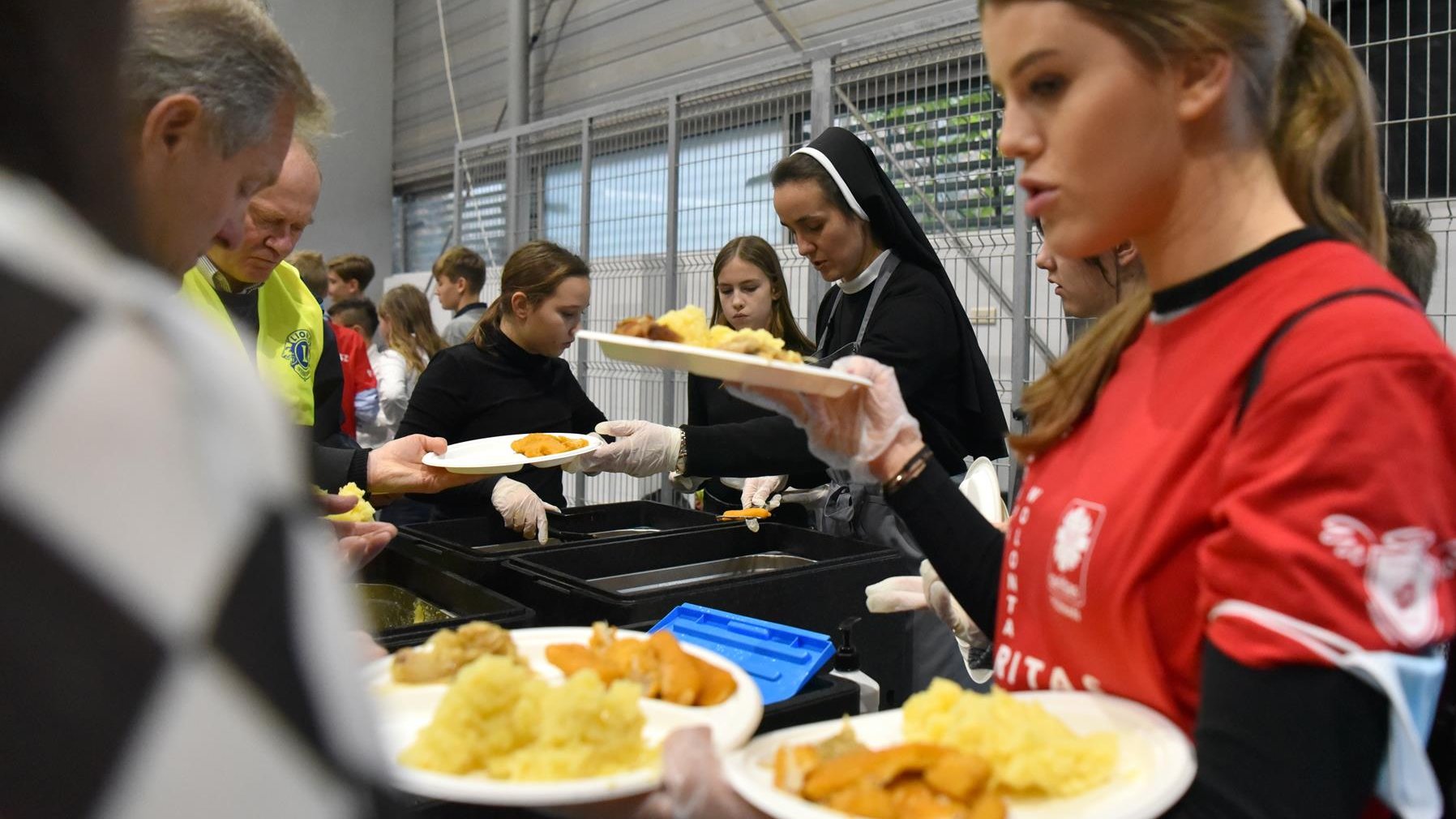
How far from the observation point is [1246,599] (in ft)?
2.76

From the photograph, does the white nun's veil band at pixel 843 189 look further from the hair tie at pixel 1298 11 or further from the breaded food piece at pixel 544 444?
the hair tie at pixel 1298 11

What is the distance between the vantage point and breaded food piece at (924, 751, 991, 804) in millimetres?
904

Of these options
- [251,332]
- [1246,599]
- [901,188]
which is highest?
[901,188]

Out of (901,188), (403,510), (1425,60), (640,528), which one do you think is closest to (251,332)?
(640,528)

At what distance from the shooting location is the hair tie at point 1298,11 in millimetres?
1096

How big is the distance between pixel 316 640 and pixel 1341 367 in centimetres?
83

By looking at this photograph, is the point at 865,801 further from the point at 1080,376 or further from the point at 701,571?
the point at 701,571

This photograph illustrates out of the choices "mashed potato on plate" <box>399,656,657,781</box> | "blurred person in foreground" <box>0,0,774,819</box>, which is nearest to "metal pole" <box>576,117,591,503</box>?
"mashed potato on plate" <box>399,656,657,781</box>

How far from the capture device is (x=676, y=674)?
3.78 ft

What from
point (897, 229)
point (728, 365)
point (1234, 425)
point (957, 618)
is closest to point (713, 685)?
point (728, 365)

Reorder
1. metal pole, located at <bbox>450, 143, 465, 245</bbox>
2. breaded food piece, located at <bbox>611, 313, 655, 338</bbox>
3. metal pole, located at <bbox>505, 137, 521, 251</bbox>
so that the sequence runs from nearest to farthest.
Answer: breaded food piece, located at <bbox>611, 313, 655, 338</bbox>, metal pole, located at <bbox>505, 137, 521, 251</bbox>, metal pole, located at <bbox>450, 143, 465, 245</bbox>

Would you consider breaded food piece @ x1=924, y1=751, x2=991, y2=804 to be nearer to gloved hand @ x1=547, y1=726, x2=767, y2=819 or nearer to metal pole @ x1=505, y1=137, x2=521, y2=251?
gloved hand @ x1=547, y1=726, x2=767, y2=819

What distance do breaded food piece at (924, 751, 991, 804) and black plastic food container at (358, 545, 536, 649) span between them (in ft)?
3.39

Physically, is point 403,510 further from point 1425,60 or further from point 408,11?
point 408,11
